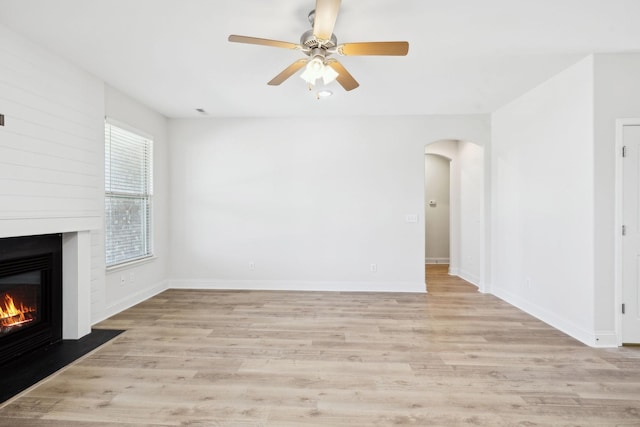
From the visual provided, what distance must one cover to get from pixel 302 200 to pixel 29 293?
3.40 m

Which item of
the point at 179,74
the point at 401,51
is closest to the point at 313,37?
the point at 401,51

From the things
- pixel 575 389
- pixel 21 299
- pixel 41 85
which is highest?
pixel 41 85

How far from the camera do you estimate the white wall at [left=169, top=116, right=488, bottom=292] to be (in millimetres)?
5078

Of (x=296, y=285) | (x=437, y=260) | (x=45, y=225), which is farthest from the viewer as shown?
(x=437, y=260)

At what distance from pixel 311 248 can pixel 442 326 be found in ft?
7.57

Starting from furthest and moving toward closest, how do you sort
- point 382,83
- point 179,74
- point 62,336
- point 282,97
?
point 282,97
point 382,83
point 179,74
point 62,336

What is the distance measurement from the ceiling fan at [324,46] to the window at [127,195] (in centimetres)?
263

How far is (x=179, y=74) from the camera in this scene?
3482 mm

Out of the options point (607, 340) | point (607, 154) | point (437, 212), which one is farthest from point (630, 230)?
point (437, 212)

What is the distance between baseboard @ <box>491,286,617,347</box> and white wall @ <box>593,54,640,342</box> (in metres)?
0.05

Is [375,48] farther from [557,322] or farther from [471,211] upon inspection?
[471,211]

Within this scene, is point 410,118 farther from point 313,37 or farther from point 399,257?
point 313,37

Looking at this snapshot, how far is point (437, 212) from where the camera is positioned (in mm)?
8023

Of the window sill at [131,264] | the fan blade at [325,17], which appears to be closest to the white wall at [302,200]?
the window sill at [131,264]
